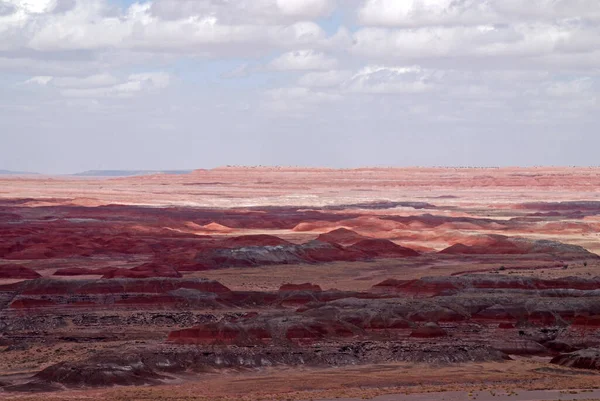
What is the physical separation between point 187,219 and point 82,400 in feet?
274

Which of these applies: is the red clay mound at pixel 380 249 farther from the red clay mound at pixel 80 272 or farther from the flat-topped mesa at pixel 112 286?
the flat-topped mesa at pixel 112 286

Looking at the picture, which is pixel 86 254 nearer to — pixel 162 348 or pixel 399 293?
pixel 399 293

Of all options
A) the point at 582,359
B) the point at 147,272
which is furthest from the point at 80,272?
the point at 582,359

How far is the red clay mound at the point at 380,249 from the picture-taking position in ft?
264

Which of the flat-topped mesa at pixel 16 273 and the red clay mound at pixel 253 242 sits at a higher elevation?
the red clay mound at pixel 253 242

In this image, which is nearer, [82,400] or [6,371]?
[82,400]

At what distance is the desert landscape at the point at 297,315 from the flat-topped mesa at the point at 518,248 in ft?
0.78

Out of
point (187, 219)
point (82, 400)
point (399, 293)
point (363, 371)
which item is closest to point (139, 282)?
point (399, 293)

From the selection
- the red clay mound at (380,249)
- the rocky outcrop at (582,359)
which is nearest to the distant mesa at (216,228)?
the red clay mound at (380,249)

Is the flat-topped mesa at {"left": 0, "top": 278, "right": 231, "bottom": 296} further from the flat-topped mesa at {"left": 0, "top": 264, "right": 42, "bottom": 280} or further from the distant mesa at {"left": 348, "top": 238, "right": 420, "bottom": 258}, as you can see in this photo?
the distant mesa at {"left": 348, "top": 238, "right": 420, "bottom": 258}

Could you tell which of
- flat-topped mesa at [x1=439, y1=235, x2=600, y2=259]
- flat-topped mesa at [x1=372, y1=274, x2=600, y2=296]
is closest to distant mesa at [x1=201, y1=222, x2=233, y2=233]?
flat-topped mesa at [x1=439, y1=235, x2=600, y2=259]

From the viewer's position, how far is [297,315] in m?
44.4

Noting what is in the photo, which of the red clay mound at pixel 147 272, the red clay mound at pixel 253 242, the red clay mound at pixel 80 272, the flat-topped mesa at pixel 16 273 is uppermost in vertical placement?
the red clay mound at pixel 253 242

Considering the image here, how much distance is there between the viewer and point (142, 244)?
83.9 m
